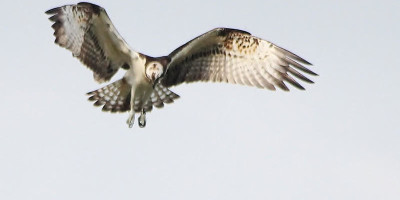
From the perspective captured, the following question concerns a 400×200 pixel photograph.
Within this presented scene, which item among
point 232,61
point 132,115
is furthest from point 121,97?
point 232,61

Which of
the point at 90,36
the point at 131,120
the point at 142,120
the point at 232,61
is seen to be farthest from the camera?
the point at 232,61

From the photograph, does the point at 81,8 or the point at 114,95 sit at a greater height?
the point at 81,8

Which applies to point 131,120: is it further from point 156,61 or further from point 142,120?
point 156,61

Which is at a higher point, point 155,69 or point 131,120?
point 155,69

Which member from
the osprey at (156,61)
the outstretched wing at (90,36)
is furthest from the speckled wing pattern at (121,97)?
the outstretched wing at (90,36)

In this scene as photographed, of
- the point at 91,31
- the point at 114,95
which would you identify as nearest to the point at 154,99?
the point at 114,95

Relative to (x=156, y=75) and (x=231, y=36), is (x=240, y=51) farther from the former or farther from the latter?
(x=156, y=75)
